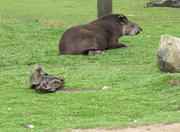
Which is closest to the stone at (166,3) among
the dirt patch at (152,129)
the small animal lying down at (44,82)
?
the small animal lying down at (44,82)

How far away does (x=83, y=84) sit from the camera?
335 inches

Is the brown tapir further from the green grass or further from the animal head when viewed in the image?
the green grass

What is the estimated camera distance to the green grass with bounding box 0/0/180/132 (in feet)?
21.2

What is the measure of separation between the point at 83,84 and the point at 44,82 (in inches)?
35.3

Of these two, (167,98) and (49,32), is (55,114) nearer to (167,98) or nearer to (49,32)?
(167,98)

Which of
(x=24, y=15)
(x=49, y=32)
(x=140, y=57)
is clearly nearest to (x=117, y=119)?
(x=140, y=57)

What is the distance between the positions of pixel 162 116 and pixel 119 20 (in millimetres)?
7093

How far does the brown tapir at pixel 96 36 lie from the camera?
1162 centimetres

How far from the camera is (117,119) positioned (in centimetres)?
639

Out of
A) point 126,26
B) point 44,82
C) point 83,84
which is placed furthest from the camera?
point 126,26

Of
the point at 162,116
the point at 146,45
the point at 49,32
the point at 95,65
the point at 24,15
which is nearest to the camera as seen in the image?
the point at 162,116

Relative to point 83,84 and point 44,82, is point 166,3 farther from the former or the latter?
point 44,82

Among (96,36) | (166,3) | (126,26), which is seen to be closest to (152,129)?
(96,36)

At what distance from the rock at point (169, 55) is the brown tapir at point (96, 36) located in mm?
2745
